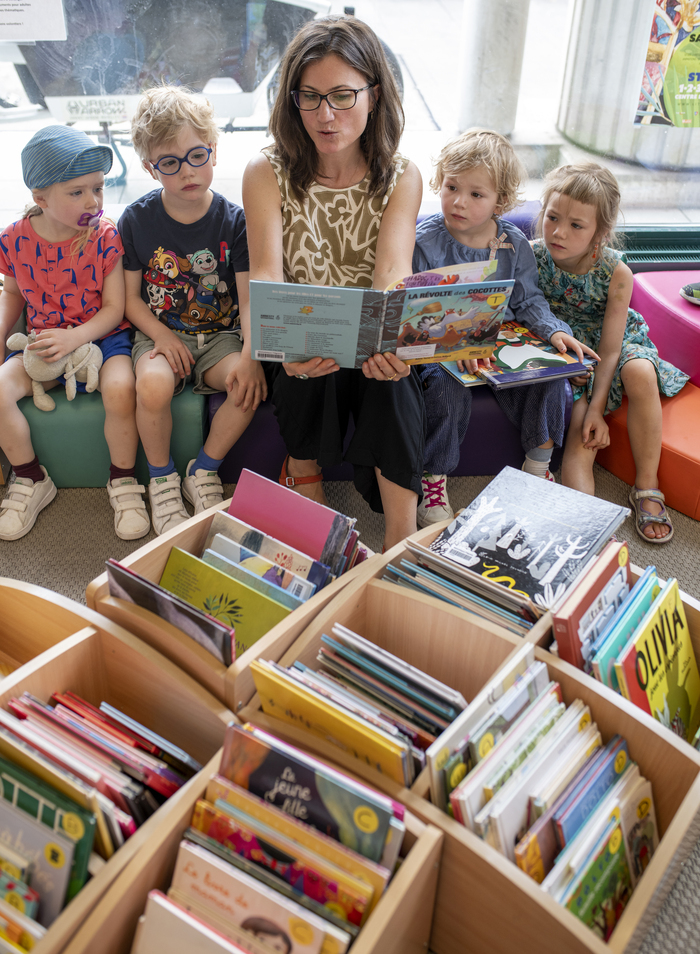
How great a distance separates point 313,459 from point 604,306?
0.95 m

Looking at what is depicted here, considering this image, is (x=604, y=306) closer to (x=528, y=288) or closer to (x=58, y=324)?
(x=528, y=288)

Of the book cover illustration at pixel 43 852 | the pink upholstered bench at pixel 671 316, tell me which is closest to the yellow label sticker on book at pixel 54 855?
the book cover illustration at pixel 43 852

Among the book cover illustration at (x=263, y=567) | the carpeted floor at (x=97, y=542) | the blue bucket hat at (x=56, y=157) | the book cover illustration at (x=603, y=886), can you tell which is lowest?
the carpeted floor at (x=97, y=542)

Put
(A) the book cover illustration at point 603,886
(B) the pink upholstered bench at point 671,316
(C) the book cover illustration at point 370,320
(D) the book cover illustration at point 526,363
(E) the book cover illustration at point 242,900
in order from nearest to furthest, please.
Answer: 1. (E) the book cover illustration at point 242,900
2. (A) the book cover illustration at point 603,886
3. (C) the book cover illustration at point 370,320
4. (D) the book cover illustration at point 526,363
5. (B) the pink upholstered bench at point 671,316

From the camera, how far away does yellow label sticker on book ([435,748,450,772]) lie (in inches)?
34.2

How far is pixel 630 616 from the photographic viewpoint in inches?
43.5

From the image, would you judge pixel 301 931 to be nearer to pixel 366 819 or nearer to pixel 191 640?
pixel 366 819

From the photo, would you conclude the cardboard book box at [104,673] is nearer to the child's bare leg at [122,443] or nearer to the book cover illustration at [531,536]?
the book cover illustration at [531,536]

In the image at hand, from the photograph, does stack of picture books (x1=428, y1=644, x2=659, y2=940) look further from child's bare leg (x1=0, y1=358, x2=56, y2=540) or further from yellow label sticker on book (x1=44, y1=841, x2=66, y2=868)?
child's bare leg (x1=0, y1=358, x2=56, y2=540)

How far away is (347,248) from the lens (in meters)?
1.73

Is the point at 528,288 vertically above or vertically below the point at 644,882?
above

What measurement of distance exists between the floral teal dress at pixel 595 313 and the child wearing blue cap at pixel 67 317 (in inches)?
47.1

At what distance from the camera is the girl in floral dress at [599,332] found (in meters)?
1.93

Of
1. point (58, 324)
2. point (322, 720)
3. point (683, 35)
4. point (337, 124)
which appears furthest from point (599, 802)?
point (683, 35)
